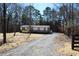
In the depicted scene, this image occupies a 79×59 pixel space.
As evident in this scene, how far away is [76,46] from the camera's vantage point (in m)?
5.32

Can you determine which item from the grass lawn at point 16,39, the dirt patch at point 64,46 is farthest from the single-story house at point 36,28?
the dirt patch at point 64,46

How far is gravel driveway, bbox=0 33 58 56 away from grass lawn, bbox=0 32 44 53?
5 centimetres

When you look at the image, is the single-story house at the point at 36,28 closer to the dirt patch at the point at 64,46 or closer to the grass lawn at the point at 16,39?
the grass lawn at the point at 16,39

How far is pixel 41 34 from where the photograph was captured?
5387 millimetres

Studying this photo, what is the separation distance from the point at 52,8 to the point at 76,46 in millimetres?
578

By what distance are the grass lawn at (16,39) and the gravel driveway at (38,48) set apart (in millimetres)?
48

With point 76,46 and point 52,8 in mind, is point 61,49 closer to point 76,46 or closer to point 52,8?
point 76,46

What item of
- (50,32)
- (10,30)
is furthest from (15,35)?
(50,32)

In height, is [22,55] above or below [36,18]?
below

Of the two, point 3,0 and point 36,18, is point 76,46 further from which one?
point 3,0

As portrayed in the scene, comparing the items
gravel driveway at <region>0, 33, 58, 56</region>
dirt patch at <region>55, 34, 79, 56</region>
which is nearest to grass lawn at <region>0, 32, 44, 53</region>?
gravel driveway at <region>0, 33, 58, 56</region>

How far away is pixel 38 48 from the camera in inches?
210

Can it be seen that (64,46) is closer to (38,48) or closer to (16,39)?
(38,48)

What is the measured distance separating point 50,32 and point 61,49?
262 millimetres
